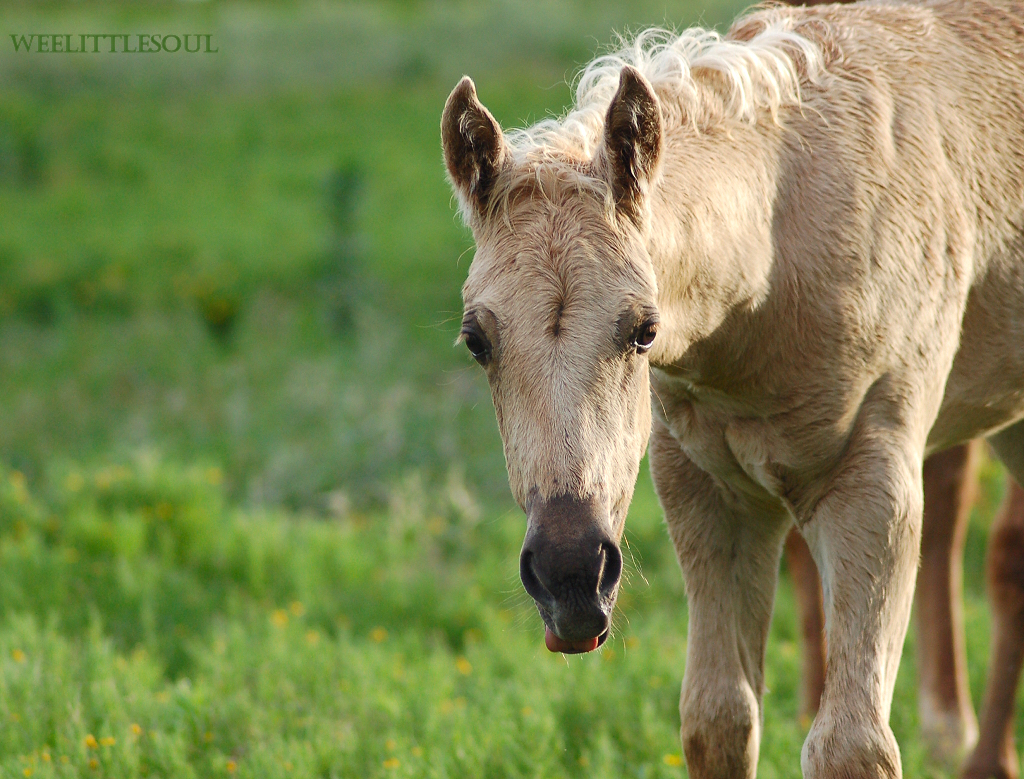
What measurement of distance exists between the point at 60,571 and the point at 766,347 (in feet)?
12.9

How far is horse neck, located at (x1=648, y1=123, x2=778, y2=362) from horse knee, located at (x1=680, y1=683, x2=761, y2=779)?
972 mm

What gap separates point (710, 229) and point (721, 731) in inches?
50.9

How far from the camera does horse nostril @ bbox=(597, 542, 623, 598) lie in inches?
79.0

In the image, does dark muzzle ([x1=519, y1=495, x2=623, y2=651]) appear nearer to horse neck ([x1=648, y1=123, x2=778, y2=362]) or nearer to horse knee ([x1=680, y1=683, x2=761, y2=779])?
horse neck ([x1=648, y1=123, x2=778, y2=362])

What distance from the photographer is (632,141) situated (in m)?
2.20

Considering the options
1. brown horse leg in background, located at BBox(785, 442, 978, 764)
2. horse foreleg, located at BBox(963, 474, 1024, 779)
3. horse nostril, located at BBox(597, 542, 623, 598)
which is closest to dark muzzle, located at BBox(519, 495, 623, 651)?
horse nostril, located at BBox(597, 542, 623, 598)

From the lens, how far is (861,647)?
247 cm

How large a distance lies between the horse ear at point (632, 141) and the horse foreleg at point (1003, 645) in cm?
246

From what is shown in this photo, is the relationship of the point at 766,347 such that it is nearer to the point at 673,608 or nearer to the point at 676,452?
the point at 676,452

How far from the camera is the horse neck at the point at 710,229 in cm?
233

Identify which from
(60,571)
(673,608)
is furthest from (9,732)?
(673,608)

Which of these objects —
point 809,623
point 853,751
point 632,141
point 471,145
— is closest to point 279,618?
point 809,623

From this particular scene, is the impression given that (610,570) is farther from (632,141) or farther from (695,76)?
(695,76)

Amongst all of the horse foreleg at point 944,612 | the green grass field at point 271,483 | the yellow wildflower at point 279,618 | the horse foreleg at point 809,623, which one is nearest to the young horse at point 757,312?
the green grass field at point 271,483
